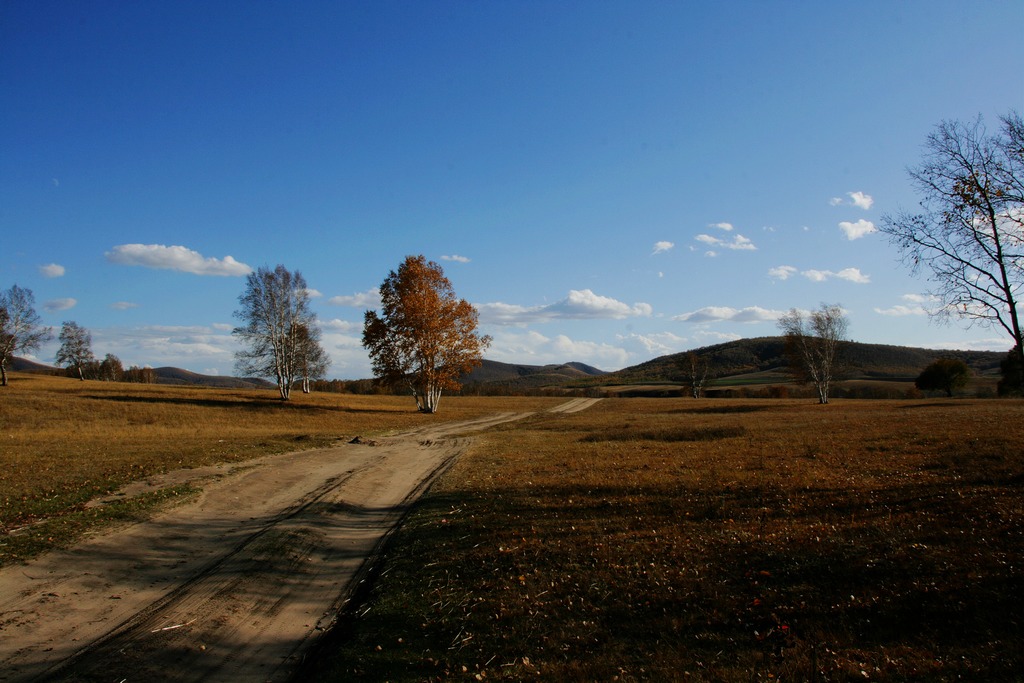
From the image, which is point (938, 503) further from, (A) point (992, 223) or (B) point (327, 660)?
(B) point (327, 660)

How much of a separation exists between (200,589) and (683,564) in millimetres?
8500

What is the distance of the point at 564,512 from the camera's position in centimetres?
1343

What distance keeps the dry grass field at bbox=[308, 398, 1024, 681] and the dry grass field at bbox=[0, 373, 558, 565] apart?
7387 millimetres

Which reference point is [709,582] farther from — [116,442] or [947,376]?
[947,376]

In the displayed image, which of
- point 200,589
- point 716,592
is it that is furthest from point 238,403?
point 716,592

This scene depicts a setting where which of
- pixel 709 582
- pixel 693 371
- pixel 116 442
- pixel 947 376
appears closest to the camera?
pixel 709 582

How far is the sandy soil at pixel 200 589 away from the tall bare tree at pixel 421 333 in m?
38.4

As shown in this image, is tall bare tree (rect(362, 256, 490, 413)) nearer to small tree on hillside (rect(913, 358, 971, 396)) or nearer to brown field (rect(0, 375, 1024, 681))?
brown field (rect(0, 375, 1024, 681))

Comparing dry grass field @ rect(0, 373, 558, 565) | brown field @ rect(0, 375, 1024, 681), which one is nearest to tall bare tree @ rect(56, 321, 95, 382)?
dry grass field @ rect(0, 373, 558, 565)

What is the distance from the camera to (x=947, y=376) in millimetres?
82125

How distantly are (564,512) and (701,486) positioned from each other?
4682 mm

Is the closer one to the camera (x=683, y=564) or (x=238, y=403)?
(x=683, y=564)

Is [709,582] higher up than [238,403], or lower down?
lower down

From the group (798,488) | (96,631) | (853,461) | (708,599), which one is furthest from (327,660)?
(853,461)
